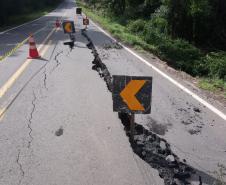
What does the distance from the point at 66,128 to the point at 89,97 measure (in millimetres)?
1904

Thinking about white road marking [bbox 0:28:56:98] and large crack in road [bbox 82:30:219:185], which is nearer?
large crack in road [bbox 82:30:219:185]

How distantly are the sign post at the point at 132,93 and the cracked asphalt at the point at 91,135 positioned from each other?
2.03 feet

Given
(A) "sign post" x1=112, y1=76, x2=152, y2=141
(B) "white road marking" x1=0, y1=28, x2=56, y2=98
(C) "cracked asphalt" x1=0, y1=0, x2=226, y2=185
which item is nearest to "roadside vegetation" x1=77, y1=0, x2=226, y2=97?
(B) "white road marking" x1=0, y1=28, x2=56, y2=98

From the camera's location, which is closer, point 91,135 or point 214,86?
point 91,135

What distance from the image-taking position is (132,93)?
5004 mm

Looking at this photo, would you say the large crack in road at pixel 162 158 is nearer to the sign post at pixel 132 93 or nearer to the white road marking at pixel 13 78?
the sign post at pixel 132 93

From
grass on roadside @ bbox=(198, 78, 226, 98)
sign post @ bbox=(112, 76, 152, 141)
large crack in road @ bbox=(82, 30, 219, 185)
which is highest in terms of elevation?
sign post @ bbox=(112, 76, 152, 141)

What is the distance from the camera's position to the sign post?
496 centimetres

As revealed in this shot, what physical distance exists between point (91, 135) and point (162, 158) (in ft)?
4.32

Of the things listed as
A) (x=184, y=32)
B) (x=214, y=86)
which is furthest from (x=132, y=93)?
(x=184, y=32)

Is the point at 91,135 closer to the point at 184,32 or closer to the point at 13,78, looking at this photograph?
the point at 13,78

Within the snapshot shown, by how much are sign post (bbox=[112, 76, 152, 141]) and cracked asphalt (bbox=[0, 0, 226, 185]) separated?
619mm

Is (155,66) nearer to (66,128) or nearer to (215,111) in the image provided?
(215,111)

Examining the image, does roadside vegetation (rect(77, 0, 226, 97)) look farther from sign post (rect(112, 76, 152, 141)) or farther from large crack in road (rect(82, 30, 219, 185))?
sign post (rect(112, 76, 152, 141))
